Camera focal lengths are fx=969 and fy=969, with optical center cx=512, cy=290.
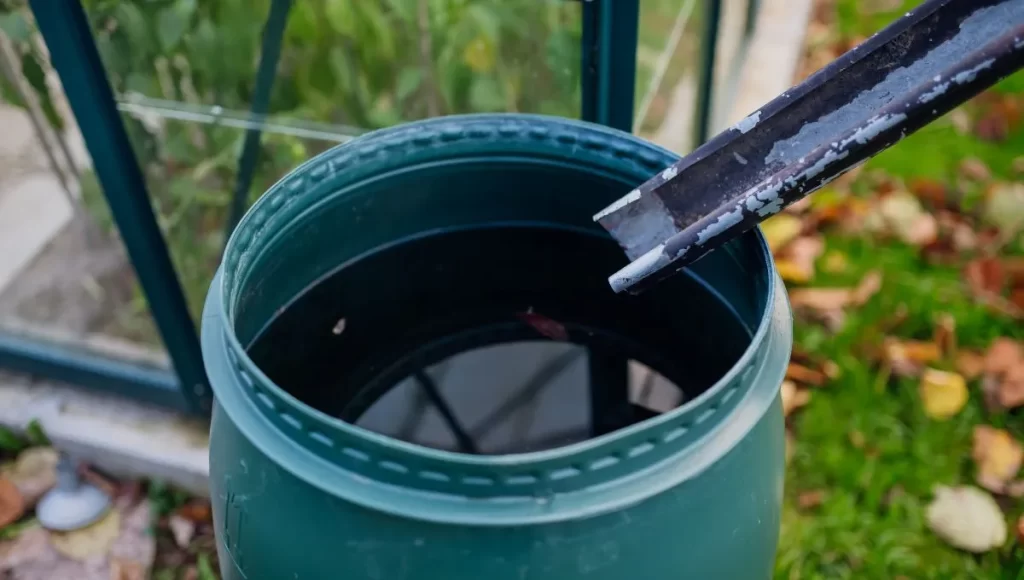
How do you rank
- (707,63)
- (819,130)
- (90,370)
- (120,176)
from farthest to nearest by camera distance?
1. (707,63)
2. (90,370)
3. (120,176)
4. (819,130)

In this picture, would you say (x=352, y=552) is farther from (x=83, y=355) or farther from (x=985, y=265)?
(x=985, y=265)

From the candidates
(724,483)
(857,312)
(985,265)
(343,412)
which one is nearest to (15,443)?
(343,412)

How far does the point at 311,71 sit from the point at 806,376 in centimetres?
103

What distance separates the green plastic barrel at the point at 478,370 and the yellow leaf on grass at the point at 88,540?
812mm

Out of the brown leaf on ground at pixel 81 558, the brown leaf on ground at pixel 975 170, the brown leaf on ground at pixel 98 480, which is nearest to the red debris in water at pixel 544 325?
the brown leaf on ground at pixel 81 558

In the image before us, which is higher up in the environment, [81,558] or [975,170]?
[975,170]

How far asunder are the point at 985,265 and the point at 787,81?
78 cm

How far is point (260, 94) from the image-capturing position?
4.92 ft

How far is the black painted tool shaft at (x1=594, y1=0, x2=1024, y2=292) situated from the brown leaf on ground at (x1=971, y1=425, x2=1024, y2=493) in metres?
1.02

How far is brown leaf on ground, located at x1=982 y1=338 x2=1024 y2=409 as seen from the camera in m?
1.73

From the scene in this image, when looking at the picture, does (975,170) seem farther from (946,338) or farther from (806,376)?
(806,376)

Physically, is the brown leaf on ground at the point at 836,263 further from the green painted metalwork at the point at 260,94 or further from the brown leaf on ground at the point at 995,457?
the green painted metalwork at the point at 260,94

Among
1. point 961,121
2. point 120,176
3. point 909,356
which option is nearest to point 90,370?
point 120,176

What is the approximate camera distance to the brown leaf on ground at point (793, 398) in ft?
5.76
